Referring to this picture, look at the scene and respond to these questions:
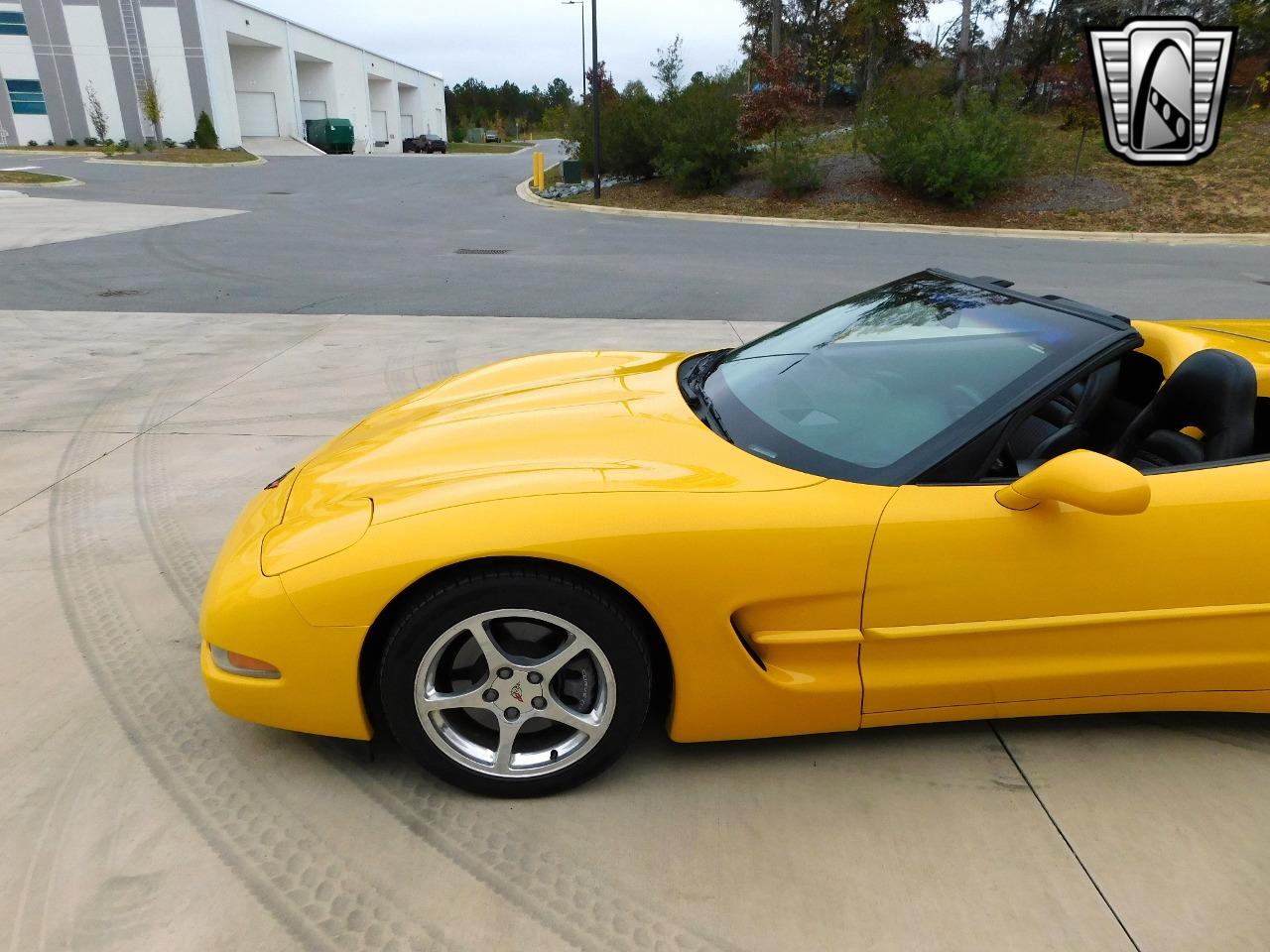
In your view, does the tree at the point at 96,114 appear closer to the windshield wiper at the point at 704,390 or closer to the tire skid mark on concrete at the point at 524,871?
the windshield wiper at the point at 704,390

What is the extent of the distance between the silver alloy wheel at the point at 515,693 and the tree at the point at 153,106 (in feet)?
166

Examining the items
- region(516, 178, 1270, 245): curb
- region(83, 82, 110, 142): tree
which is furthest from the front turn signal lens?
region(83, 82, 110, 142): tree

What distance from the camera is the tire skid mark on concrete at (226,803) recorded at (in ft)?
6.14

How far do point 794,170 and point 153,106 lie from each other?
37.8 m

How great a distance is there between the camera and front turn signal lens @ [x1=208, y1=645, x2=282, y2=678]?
6.97 ft

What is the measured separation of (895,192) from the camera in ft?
64.7

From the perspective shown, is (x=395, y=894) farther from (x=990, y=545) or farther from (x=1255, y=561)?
(x=1255, y=561)

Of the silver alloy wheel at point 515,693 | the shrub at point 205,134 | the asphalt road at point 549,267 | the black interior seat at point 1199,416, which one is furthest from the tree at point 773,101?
the shrub at point 205,134

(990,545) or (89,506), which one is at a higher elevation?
(990,545)

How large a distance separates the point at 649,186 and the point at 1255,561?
22443 millimetres

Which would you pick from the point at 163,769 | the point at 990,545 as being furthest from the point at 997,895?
the point at 163,769

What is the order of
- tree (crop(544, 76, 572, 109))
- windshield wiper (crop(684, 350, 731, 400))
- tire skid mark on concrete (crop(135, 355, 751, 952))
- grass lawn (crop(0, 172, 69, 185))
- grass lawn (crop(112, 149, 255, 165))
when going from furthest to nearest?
tree (crop(544, 76, 572, 109))
grass lawn (crop(112, 149, 255, 165))
grass lawn (crop(0, 172, 69, 185))
windshield wiper (crop(684, 350, 731, 400))
tire skid mark on concrete (crop(135, 355, 751, 952))

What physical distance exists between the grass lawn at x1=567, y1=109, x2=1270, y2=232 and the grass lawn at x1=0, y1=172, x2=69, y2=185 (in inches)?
674

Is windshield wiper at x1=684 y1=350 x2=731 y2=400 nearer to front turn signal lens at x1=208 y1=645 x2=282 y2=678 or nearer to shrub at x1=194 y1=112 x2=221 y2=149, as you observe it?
front turn signal lens at x1=208 y1=645 x2=282 y2=678
